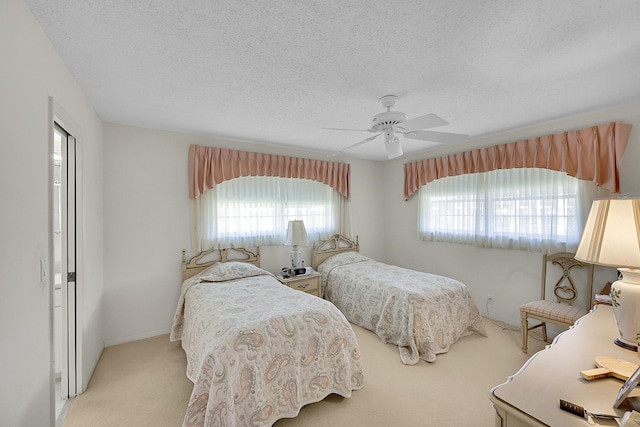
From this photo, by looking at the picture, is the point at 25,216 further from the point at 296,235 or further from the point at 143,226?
the point at 296,235

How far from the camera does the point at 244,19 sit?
1.41 meters

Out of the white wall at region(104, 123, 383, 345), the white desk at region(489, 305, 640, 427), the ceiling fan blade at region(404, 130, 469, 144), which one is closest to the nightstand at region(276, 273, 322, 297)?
the white wall at region(104, 123, 383, 345)

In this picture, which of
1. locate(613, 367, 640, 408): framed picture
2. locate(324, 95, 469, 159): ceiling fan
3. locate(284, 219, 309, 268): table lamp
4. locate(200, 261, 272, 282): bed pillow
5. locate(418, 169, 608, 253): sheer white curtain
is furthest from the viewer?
locate(284, 219, 309, 268): table lamp

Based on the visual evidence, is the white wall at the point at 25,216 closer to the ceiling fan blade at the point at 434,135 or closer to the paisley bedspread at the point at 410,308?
the ceiling fan blade at the point at 434,135

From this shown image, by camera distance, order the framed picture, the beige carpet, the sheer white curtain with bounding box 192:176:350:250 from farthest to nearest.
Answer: the sheer white curtain with bounding box 192:176:350:250 → the beige carpet → the framed picture

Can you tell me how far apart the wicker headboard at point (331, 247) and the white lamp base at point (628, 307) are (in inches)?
132

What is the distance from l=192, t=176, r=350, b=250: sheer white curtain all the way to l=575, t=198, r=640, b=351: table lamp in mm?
3332

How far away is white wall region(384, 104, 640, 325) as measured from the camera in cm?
263

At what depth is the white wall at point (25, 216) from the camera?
1109 mm

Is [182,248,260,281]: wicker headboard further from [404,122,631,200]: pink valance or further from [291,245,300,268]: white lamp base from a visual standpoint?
[404,122,631,200]: pink valance

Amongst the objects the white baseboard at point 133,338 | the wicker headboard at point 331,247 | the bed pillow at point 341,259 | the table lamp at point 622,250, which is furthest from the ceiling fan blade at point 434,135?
the white baseboard at point 133,338

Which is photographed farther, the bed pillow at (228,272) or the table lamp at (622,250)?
the bed pillow at (228,272)

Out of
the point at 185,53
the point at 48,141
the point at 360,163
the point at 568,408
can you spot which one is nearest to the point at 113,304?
the point at 48,141

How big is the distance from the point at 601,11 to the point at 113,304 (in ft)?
15.0
